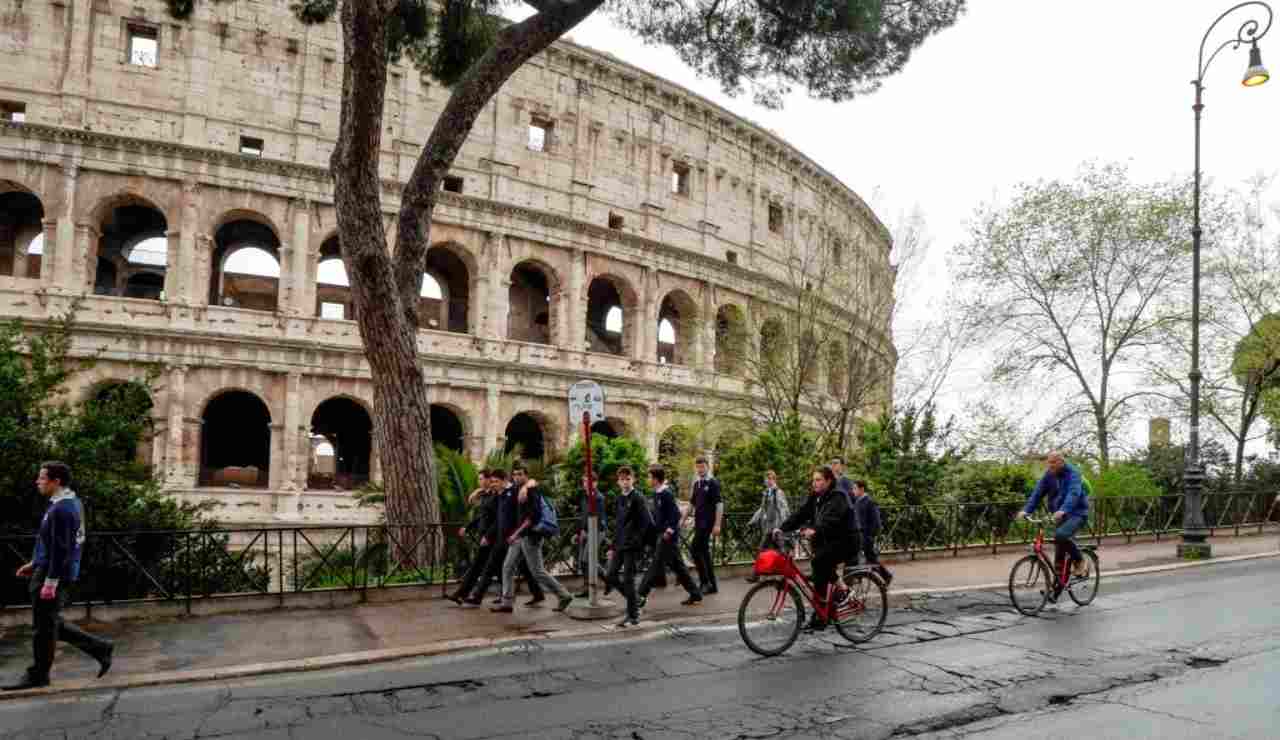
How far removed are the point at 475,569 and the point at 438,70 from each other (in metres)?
9.75

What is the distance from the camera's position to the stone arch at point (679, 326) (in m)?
33.4

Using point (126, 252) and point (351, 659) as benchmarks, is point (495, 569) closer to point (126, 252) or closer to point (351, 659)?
point (351, 659)

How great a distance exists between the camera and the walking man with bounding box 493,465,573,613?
9.84m

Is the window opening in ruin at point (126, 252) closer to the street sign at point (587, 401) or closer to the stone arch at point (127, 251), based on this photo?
the stone arch at point (127, 251)

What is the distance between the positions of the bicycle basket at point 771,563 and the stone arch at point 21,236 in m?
26.6

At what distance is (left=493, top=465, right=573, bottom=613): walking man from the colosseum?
44.3 ft

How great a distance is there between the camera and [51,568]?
21.9ft

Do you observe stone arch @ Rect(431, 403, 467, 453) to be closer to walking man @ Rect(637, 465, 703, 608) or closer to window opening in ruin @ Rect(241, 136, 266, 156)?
window opening in ruin @ Rect(241, 136, 266, 156)

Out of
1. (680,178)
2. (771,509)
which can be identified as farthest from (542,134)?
(771,509)

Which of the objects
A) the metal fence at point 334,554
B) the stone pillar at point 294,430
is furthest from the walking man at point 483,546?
the stone pillar at point 294,430

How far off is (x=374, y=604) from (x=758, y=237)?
28.3 meters

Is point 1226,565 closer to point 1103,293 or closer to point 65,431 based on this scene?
point 1103,293

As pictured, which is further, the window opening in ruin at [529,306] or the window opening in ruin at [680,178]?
the window opening in ruin at [680,178]

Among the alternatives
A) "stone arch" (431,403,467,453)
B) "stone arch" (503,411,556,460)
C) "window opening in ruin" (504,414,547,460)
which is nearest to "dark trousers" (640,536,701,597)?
"stone arch" (431,403,467,453)
